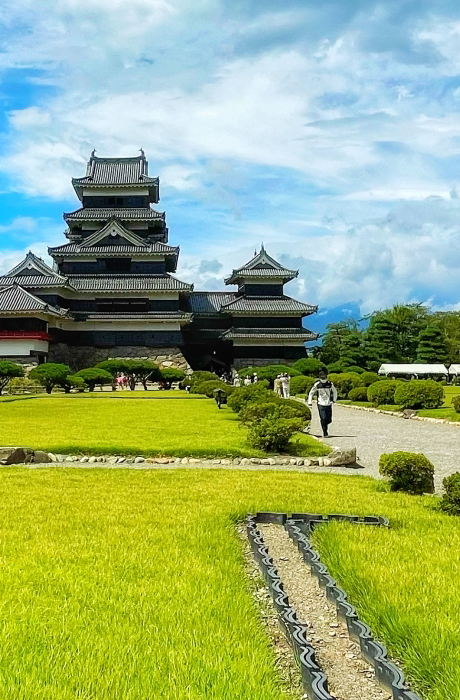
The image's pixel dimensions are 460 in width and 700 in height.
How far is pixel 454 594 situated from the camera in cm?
457

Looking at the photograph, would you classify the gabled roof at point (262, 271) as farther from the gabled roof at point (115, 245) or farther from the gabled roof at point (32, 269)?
the gabled roof at point (32, 269)

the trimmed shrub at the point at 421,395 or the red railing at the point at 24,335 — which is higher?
the red railing at the point at 24,335

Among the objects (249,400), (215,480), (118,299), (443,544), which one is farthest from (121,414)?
(118,299)

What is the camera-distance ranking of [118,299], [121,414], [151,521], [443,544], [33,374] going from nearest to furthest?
[443,544], [151,521], [121,414], [33,374], [118,299]

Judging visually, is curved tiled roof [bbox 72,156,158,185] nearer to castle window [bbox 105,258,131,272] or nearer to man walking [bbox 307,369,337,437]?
castle window [bbox 105,258,131,272]

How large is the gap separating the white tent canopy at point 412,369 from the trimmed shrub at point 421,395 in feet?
96.8

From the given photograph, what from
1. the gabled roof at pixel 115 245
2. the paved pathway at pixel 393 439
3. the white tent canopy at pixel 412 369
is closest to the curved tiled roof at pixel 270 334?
the gabled roof at pixel 115 245


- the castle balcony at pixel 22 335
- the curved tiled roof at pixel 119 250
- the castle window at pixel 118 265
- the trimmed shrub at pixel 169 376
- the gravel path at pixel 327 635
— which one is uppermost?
the curved tiled roof at pixel 119 250

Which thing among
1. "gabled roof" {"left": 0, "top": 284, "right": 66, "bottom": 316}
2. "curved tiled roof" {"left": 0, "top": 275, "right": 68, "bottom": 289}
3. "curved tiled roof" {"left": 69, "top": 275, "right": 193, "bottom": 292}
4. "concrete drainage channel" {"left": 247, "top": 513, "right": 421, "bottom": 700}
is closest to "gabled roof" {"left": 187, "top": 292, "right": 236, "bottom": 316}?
"curved tiled roof" {"left": 69, "top": 275, "right": 193, "bottom": 292}

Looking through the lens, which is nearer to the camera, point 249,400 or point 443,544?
point 443,544

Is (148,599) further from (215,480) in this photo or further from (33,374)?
(33,374)

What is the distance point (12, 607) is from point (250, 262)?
1997 inches

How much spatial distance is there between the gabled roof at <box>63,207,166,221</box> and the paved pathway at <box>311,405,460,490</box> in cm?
3461

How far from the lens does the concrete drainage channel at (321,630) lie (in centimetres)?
Result: 334
